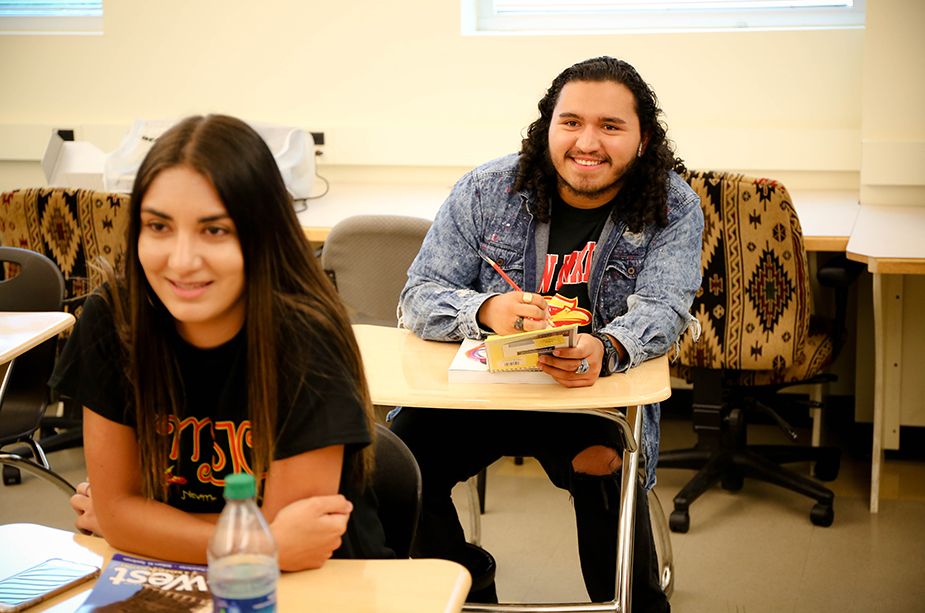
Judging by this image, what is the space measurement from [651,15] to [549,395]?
2578 mm

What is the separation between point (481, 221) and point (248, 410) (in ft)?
3.22

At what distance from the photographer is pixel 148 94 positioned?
396cm

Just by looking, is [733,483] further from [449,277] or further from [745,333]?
[449,277]

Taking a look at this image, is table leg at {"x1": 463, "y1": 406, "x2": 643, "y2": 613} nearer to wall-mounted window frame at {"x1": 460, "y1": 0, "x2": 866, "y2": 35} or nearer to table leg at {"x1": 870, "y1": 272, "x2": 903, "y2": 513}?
table leg at {"x1": 870, "y1": 272, "x2": 903, "y2": 513}

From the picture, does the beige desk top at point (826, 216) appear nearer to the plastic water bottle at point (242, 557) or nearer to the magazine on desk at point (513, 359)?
the magazine on desk at point (513, 359)

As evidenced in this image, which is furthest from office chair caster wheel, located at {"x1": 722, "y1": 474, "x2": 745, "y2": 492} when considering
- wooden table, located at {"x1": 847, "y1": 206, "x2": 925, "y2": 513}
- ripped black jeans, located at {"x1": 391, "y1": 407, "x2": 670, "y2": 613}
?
ripped black jeans, located at {"x1": 391, "y1": 407, "x2": 670, "y2": 613}

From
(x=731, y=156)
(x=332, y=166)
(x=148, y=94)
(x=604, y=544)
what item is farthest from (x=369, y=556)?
(x=148, y=94)

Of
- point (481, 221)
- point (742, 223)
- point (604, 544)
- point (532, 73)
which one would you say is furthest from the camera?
point (532, 73)

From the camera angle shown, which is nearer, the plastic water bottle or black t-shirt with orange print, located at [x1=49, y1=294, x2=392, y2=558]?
the plastic water bottle

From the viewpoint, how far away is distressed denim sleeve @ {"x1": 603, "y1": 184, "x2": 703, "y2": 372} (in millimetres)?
1647

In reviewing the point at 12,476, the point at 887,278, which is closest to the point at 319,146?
the point at 12,476

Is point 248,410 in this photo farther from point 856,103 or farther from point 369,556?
point 856,103

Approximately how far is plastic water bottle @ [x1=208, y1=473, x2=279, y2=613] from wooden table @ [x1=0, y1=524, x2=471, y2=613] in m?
0.08

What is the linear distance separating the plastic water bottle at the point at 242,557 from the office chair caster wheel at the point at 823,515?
209cm
